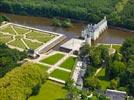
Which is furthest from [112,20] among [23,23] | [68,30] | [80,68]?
[80,68]

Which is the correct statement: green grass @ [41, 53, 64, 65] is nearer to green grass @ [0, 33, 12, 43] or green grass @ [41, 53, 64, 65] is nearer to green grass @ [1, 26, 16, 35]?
green grass @ [0, 33, 12, 43]

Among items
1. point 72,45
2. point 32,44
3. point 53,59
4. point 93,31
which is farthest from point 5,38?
point 93,31

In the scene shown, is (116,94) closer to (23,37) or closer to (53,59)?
(53,59)

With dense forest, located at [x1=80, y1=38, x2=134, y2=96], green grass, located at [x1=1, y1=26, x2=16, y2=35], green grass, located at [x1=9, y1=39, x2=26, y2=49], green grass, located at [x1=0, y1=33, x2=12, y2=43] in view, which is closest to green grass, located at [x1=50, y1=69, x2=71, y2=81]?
dense forest, located at [x1=80, y1=38, x2=134, y2=96]

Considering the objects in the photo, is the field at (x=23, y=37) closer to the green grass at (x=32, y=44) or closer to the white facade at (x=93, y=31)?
the green grass at (x=32, y=44)

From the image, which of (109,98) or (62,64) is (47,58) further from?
(109,98)
